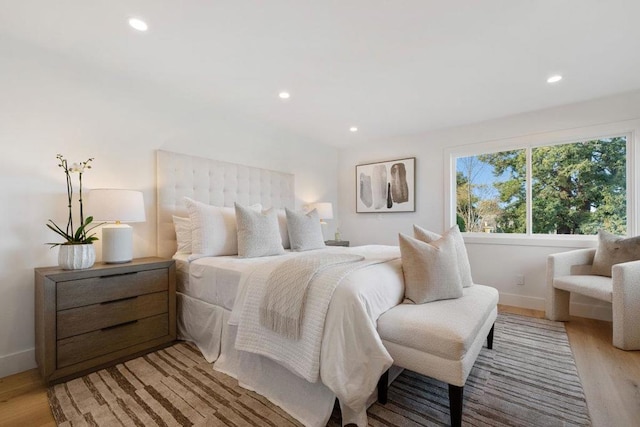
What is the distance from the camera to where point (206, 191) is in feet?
10.0

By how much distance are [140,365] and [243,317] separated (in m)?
0.97

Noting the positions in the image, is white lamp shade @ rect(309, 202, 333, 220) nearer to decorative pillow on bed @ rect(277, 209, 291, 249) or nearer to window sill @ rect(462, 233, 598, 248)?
decorative pillow on bed @ rect(277, 209, 291, 249)

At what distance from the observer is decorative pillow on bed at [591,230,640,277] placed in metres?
2.64

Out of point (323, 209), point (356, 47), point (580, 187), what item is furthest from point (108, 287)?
point (580, 187)

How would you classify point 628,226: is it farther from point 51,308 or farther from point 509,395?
point 51,308

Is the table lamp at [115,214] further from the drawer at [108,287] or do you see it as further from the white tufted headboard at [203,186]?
the white tufted headboard at [203,186]

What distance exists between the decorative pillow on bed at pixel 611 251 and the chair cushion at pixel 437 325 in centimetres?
202

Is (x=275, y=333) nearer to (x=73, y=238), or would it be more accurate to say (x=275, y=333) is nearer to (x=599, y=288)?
(x=73, y=238)

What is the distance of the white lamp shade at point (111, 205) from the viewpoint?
2088 mm

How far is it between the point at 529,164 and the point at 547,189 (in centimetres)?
36

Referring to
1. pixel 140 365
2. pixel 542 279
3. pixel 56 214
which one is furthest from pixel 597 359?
pixel 56 214

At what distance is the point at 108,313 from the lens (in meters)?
1.99

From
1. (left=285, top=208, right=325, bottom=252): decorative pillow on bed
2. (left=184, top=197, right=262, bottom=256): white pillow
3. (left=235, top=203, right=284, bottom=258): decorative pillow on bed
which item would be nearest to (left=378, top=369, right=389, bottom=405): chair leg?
(left=235, top=203, right=284, bottom=258): decorative pillow on bed

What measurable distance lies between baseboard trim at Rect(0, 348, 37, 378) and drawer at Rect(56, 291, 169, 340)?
54 cm
